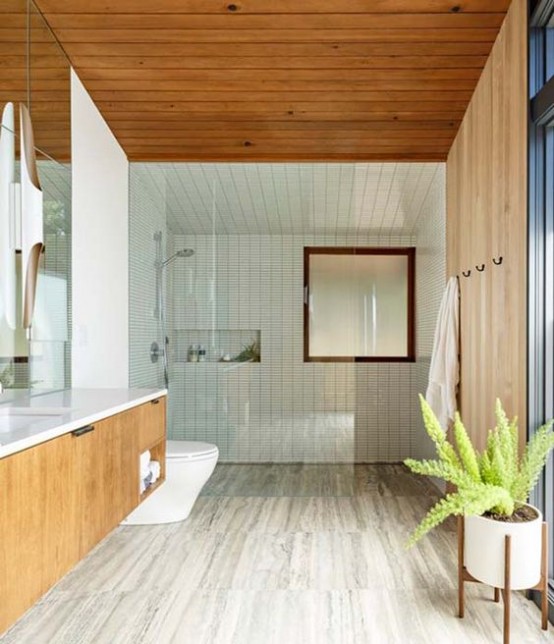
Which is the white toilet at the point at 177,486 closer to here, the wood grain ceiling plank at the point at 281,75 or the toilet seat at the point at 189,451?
the toilet seat at the point at 189,451

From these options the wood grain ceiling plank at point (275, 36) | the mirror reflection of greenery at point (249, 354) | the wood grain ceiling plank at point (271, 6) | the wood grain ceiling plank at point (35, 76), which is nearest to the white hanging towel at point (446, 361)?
the mirror reflection of greenery at point (249, 354)

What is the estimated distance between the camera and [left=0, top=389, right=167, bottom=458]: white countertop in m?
1.48

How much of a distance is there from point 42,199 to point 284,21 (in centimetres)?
139

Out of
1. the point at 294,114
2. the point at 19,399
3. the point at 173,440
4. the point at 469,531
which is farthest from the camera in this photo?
the point at 173,440

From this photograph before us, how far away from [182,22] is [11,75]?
0.82m

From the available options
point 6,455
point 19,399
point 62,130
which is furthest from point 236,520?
point 62,130

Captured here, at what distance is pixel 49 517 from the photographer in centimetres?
156

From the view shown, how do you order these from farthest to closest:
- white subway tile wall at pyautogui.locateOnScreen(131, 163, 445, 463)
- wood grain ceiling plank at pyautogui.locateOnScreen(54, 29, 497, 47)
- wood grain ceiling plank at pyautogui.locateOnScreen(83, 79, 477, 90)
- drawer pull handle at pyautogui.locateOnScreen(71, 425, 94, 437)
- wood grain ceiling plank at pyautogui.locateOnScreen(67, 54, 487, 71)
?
white subway tile wall at pyautogui.locateOnScreen(131, 163, 445, 463) < wood grain ceiling plank at pyautogui.locateOnScreen(83, 79, 477, 90) < wood grain ceiling plank at pyautogui.locateOnScreen(67, 54, 487, 71) < wood grain ceiling plank at pyautogui.locateOnScreen(54, 29, 497, 47) < drawer pull handle at pyautogui.locateOnScreen(71, 425, 94, 437)

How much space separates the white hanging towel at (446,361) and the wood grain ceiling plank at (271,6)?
145 cm

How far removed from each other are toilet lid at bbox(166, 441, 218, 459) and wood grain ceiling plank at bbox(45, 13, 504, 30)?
2.17 meters

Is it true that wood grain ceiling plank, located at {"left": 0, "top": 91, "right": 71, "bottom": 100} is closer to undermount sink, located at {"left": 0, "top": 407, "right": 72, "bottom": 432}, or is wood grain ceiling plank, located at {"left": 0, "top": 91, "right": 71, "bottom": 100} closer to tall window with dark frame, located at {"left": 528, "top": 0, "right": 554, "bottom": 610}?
undermount sink, located at {"left": 0, "top": 407, "right": 72, "bottom": 432}

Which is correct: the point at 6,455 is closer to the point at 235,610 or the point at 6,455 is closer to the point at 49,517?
the point at 49,517

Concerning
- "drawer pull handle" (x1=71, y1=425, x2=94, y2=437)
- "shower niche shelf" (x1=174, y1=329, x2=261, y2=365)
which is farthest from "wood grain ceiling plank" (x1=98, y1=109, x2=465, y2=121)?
"drawer pull handle" (x1=71, y1=425, x2=94, y2=437)

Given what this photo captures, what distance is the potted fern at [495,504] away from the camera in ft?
6.40
